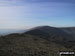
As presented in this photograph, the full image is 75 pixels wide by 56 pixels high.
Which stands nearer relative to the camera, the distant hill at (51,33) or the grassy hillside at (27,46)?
the grassy hillside at (27,46)

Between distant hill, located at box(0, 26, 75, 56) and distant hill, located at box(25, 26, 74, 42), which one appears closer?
distant hill, located at box(0, 26, 75, 56)

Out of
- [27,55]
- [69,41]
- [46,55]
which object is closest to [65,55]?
[46,55]

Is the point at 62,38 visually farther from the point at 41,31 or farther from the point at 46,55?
the point at 46,55

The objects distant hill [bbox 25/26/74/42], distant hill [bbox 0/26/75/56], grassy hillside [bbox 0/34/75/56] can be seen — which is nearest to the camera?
grassy hillside [bbox 0/34/75/56]

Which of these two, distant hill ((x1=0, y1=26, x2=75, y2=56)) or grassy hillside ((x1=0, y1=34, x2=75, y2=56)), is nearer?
grassy hillside ((x1=0, y1=34, x2=75, y2=56))

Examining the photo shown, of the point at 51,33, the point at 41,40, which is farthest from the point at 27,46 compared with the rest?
the point at 51,33

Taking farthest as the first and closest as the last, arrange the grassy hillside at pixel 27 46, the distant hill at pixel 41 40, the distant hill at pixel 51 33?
the distant hill at pixel 51 33
the distant hill at pixel 41 40
the grassy hillside at pixel 27 46

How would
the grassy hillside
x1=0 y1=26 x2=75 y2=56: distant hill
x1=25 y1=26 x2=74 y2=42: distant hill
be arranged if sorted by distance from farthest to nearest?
x1=25 y1=26 x2=74 y2=42: distant hill, x1=0 y1=26 x2=75 y2=56: distant hill, the grassy hillside

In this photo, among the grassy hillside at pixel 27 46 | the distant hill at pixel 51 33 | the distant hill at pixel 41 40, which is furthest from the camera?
the distant hill at pixel 51 33

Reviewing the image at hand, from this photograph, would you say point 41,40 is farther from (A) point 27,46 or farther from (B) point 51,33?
(A) point 27,46
